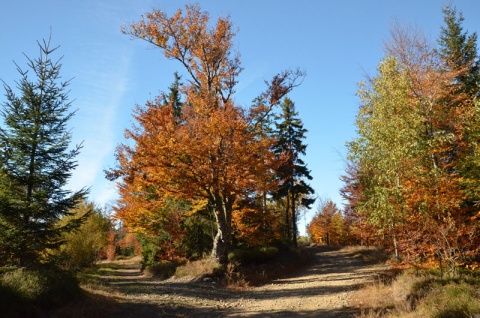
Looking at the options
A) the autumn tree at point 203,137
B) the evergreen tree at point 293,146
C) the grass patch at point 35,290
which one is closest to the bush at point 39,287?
the grass patch at point 35,290

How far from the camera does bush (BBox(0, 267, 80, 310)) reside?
25.9 ft

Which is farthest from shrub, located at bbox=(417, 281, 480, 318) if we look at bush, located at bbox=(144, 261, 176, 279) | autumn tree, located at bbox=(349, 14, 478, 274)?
bush, located at bbox=(144, 261, 176, 279)

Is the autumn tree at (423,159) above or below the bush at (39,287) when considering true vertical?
above

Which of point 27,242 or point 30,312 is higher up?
point 27,242

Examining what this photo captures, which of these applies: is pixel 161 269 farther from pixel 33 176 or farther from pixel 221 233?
pixel 33 176

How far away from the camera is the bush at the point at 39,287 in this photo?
7.89 metres

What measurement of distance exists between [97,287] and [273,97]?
43.2 feet

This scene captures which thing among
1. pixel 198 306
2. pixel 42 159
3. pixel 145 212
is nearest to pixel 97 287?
pixel 198 306

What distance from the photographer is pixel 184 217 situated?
22250 millimetres

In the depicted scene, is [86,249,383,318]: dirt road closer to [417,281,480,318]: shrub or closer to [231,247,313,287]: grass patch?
[231,247,313,287]: grass patch

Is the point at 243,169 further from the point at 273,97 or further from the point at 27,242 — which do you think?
the point at 27,242

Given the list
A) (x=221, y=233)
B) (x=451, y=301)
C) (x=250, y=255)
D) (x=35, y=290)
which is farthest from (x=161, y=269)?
(x=451, y=301)

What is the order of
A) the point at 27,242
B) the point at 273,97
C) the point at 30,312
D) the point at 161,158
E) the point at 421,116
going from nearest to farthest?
the point at 30,312, the point at 27,242, the point at 421,116, the point at 161,158, the point at 273,97

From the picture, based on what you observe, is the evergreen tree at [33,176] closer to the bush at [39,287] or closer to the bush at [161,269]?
the bush at [39,287]
